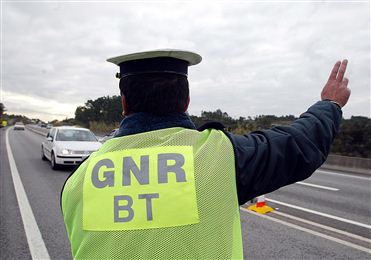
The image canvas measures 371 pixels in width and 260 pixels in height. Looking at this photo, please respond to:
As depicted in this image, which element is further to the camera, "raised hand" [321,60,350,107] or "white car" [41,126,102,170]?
"white car" [41,126,102,170]

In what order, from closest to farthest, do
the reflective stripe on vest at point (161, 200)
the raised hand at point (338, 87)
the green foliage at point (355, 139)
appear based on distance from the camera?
the reflective stripe on vest at point (161, 200) → the raised hand at point (338, 87) → the green foliage at point (355, 139)

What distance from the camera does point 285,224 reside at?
6.48 m

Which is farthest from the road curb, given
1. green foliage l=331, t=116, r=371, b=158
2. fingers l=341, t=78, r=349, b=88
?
fingers l=341, t=78, r=349, b=88

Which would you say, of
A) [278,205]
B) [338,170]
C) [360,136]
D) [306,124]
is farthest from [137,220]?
[360,136]

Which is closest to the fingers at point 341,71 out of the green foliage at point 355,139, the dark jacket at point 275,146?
the dark jacket at point 275,146

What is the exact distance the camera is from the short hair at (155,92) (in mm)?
1560

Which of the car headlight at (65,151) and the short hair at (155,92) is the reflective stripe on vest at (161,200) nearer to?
the short hair at (155,92)

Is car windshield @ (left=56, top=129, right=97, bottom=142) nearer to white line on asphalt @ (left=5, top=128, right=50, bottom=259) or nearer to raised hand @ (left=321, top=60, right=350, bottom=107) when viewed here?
white line on asphalt @ (left=5, top=128, right=50, bottom=259)

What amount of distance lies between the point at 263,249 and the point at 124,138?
4.11m

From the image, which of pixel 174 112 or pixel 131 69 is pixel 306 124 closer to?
pixel 174 112

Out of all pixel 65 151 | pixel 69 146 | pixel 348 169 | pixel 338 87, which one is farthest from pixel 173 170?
pixel 348 169

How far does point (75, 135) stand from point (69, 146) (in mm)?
1631

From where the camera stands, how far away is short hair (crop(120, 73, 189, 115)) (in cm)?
156

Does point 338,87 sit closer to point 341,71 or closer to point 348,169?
point 341,71
